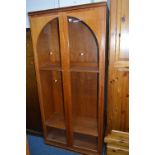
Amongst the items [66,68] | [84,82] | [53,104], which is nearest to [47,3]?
[66,68]

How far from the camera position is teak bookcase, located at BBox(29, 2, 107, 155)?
1620mm

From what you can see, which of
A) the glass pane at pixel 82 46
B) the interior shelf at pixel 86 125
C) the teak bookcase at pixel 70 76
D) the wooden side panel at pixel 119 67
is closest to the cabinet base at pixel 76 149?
the teak bookcase at pixel 70 76

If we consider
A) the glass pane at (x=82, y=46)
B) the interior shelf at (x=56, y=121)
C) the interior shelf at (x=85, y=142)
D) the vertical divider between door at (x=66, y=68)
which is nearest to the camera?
the vertical divider between door at (x=66, y=68)

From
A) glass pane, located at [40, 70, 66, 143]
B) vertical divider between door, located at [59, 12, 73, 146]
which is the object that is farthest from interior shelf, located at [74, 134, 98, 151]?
glass pane, located at [40, 70, 66, 143]

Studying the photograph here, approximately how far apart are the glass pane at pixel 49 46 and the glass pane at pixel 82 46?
0.25 metres

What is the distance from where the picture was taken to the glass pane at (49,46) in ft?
6.25

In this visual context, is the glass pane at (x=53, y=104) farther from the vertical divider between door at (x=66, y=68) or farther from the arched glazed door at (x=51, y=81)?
the vertical divider between door at (x=66, y=68)

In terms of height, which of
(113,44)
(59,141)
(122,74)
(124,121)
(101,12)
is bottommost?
(59,141)

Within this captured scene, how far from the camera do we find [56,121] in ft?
6.95
